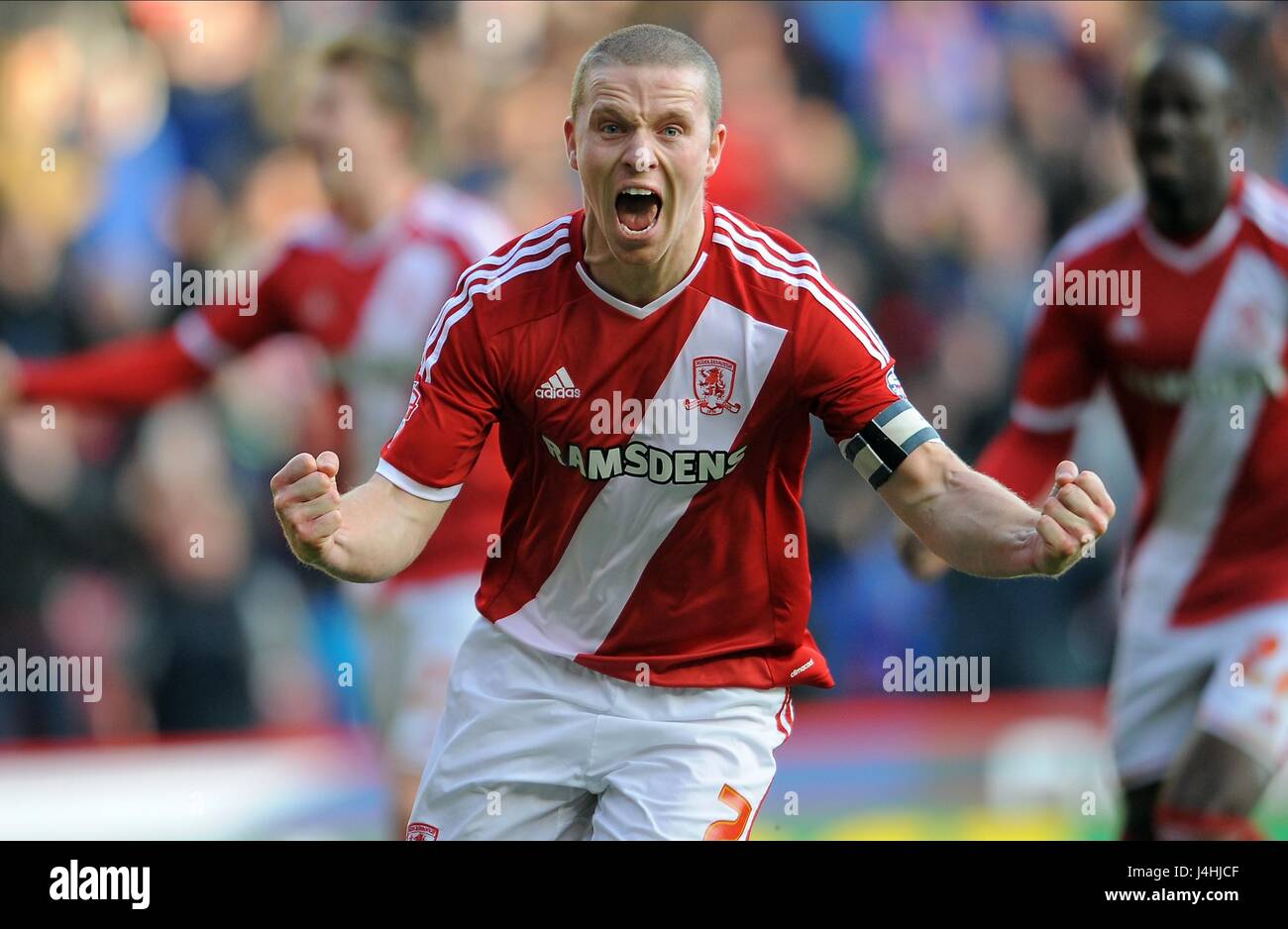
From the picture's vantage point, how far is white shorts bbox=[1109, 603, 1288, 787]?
19.1 ft

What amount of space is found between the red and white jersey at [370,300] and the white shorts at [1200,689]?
2.88 m

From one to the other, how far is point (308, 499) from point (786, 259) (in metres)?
1.33

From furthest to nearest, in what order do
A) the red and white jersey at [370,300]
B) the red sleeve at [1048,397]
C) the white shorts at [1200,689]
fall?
1. the red and white jersey at [370,300]
2. the red sleeve at [1048,397]
3. the white shorts at [1200,689]

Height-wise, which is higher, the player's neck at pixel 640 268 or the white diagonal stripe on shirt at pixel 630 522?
the player's neck at pixel 640 268

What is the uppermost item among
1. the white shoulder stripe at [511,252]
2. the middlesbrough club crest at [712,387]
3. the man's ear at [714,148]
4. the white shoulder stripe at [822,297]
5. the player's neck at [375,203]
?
the player's neck at [375,203]

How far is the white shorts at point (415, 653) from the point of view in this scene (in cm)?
687

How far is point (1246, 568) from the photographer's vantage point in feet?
20.2

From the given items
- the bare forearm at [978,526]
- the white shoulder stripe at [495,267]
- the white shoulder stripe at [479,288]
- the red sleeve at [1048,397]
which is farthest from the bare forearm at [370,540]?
the red sleeve at [1048,397]

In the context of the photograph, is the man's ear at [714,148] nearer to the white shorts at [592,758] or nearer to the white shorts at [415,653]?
the white shorts at [592,758]

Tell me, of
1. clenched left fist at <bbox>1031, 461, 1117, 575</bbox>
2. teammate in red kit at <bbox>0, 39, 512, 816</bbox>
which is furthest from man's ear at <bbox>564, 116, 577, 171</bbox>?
teammate in red kit at <bbox>0, 39, 512, 816</bbox>

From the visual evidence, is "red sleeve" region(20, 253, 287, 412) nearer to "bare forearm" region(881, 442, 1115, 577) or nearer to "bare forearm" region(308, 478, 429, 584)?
"bare forearm" region(308, 478, 429, 584)

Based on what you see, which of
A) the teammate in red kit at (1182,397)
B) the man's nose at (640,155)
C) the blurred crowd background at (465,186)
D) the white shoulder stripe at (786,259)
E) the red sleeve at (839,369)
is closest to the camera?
the man's nose at (640,155)

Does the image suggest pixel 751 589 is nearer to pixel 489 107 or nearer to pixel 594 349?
pixel 594 349

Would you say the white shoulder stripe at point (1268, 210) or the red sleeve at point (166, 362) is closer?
the white shoulder stripe at point (1268, 210)
